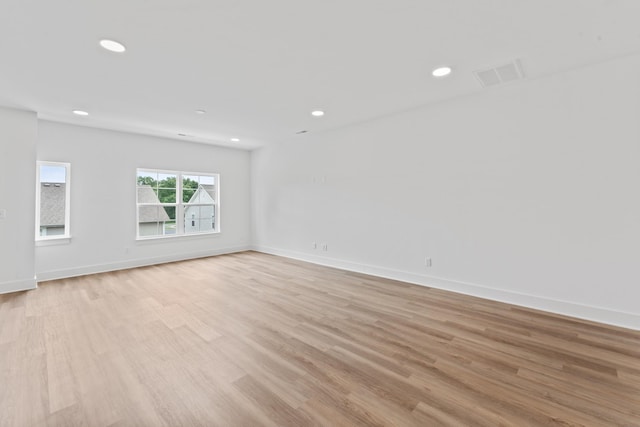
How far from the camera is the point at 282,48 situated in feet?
8.02

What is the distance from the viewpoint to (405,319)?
289 centimetres

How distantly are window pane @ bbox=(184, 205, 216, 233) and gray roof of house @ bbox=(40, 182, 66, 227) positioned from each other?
2.05 meters

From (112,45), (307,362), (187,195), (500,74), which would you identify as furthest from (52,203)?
(500,74)

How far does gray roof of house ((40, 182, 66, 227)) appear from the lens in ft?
14.8

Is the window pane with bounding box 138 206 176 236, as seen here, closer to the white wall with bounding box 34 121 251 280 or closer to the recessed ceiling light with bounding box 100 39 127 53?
the white wall with bounding box 34 121 251 280

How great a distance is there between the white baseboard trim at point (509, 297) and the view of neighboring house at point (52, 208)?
4.82 meters

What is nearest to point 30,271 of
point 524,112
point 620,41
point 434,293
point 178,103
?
point 178,103

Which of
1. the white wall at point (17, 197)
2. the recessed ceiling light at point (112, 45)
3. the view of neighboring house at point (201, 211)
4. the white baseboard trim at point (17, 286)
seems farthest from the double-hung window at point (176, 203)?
the recessed ceiling light at point (112, 45)

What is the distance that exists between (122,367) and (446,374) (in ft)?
7.93

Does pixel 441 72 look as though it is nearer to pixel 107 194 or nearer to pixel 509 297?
pixel 509 297

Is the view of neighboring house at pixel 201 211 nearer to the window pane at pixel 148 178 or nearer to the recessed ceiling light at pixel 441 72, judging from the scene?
the window pane at pixel 148 178

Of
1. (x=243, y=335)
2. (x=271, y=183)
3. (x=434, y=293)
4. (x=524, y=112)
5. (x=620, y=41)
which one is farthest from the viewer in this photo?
(x=271, y=183)

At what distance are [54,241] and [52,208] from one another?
57 centimetres

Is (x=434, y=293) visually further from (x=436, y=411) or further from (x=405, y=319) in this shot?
(x=436, y=411)
